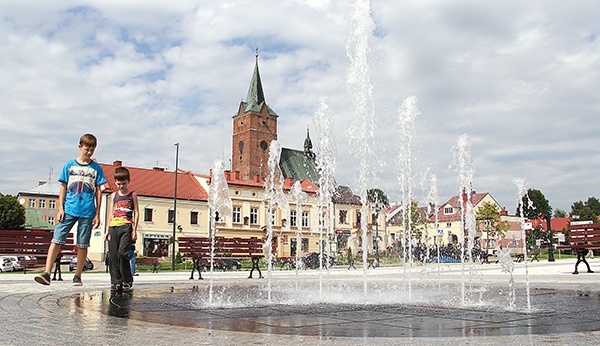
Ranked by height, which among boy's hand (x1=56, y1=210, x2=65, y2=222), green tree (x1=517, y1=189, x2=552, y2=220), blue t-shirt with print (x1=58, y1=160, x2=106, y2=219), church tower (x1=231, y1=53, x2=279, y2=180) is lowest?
boy's hand (x1=56, y1=210, x2=65, y2=222)

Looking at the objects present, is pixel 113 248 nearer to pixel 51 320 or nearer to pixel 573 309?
pixel 51 320

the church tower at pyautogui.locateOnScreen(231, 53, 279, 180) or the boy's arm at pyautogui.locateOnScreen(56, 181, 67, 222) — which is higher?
the church tower at pyautogui.locateOnScreen(231, 53, 279, 180)

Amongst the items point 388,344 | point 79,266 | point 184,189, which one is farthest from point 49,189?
point 388,344

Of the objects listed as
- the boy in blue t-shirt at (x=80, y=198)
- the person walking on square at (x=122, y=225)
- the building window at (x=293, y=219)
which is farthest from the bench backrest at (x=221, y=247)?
the building window at (x=293, y=219)

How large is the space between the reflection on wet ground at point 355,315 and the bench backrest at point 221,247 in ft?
16.2

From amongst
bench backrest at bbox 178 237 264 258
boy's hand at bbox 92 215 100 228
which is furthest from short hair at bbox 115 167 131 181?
bench backrest at bbox 178 237 264 258

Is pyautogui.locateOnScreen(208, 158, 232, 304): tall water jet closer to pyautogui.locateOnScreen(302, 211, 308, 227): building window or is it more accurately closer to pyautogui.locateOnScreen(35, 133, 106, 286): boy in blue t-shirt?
pyautogui.locateOnScreen(35, 133, 106, 286): boy in blue t-shirt

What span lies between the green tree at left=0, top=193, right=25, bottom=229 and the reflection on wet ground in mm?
62094

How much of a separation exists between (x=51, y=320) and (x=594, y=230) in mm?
12630

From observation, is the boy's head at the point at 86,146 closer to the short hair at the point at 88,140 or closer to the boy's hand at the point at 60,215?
the short hair at the point at 88,140

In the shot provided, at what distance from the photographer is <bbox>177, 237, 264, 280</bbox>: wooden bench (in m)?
12.0

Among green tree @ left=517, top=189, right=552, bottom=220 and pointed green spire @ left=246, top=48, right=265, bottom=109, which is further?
green tree @ left=517, top=189, right=552, bottom=220

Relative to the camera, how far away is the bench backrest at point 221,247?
12.0 metres

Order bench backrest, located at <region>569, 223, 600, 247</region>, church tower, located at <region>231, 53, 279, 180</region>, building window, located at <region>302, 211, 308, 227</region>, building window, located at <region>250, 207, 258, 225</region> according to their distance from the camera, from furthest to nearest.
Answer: church tower, located at <region>231, 53, 279, 180</region> < building window, located at <region>302, 211, 308, 227</region> < building window, located at <region>250, 207, 258, 225</region> < bench backrest, located at <region>569, 223, 600, 247</region>
